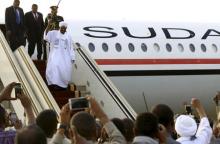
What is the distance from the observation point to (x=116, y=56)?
59.9ft

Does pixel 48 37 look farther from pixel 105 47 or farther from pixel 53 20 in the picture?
pixel 105 47

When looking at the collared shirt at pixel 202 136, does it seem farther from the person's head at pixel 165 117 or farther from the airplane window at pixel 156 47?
the airplane window at pixel 156 47

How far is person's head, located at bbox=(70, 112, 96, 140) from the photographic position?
5113 mm

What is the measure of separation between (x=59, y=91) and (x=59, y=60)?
71 centimetres

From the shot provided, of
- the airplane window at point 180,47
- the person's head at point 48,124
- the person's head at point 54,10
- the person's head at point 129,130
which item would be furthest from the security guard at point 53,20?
the person's head at point 48,124

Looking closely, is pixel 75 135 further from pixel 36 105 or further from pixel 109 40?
pixel 109 40

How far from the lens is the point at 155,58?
1903 centimetres

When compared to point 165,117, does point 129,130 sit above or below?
below

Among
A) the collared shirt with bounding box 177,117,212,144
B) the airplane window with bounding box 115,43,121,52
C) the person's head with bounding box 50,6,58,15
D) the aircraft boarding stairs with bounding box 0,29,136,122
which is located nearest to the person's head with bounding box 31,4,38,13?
the person's head with bounding box 50,6,58,15

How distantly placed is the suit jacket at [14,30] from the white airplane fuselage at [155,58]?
280 cm

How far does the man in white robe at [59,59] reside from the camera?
43.9 feet

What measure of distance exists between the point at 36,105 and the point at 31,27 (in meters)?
4.61

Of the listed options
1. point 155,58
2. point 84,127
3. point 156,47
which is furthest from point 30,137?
point 156,47

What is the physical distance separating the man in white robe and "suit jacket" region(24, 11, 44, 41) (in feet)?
7.11
